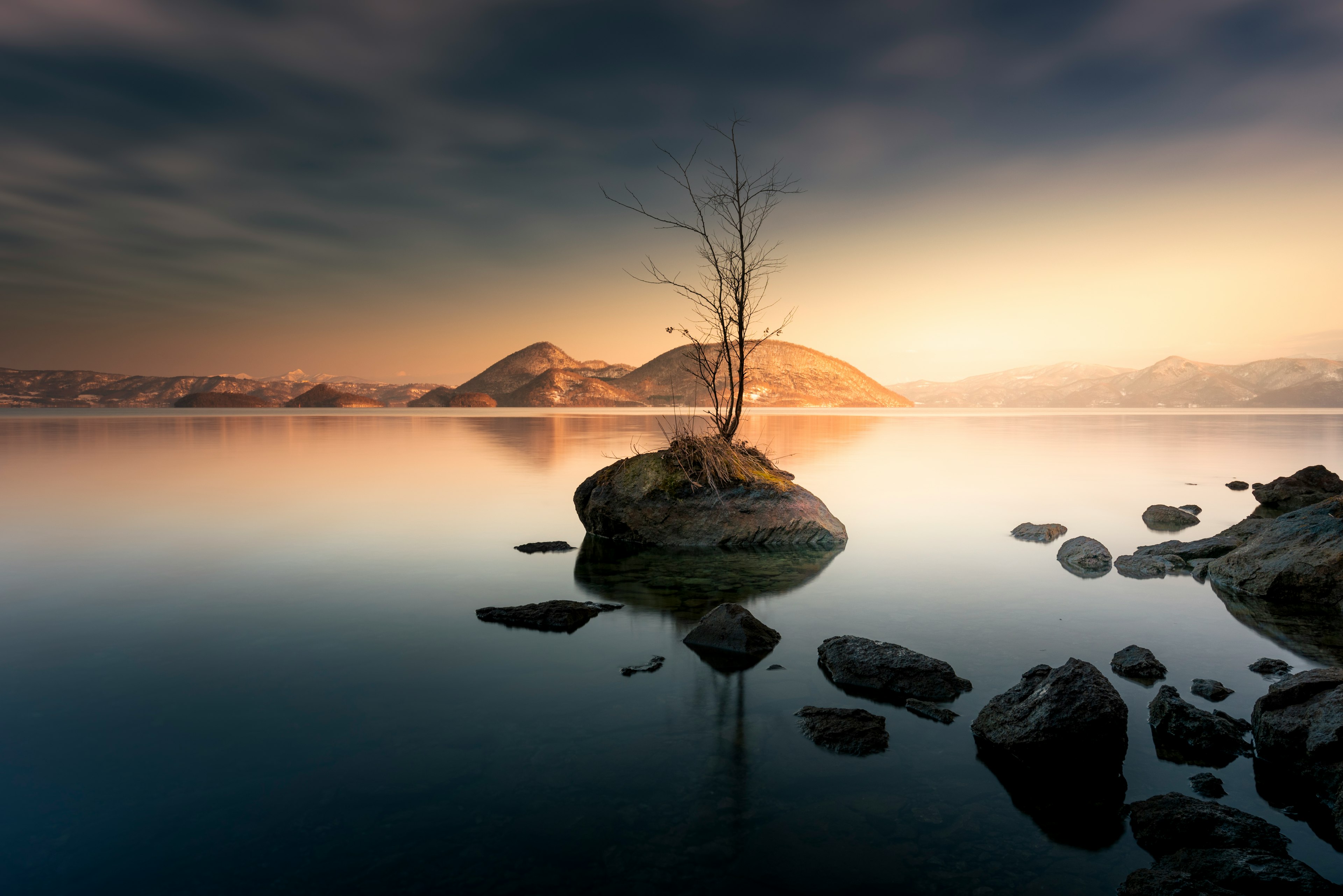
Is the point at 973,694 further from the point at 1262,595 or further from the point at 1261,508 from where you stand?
the point at 1261,508

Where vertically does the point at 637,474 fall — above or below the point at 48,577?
above

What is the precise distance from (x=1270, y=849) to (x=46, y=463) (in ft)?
92.5

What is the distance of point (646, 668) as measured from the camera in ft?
17.6

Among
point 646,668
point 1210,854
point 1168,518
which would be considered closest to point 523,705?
point 646,668

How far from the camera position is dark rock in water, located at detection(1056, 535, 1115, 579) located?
8.58 m

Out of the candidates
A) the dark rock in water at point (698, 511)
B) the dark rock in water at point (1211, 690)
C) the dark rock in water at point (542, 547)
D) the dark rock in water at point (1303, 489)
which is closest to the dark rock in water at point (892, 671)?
the dark rock in water at point (1211, 690)

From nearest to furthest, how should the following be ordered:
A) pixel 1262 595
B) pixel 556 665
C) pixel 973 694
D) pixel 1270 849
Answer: pixel 1270 849 → pixel 973 694 → pixel 556 665 → pixel 1262 595

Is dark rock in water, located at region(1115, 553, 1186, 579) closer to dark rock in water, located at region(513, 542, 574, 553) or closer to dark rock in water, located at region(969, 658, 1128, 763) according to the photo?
dark rock in water, located at region(969, 658, 1128, 763)

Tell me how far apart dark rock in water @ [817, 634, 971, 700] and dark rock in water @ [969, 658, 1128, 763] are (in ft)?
2.00

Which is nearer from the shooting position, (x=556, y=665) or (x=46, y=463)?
(x=556, y=665)

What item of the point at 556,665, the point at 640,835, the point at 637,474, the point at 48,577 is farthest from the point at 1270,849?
the point at 48,577

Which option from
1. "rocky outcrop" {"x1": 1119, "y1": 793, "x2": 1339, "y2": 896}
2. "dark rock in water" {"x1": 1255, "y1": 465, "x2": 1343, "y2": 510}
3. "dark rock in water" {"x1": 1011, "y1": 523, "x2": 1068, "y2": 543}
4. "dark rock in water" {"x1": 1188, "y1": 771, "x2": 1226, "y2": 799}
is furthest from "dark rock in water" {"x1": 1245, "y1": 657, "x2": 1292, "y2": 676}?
"dark rock in water" {"x1": 1255, "y1": 465, "x2": 1343, "y2": 510}

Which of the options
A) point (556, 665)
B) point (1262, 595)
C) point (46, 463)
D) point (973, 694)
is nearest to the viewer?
point (973, 694)

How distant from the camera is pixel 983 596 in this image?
7.46 m
